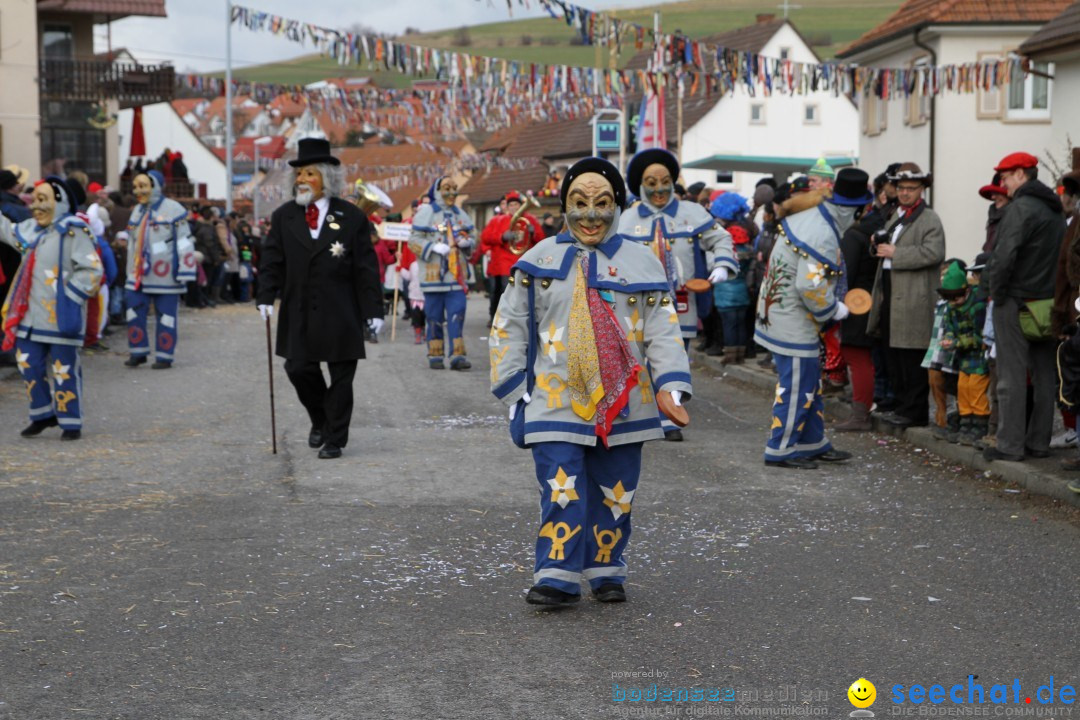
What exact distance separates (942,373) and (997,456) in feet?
3.55

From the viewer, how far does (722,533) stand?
7.85 metres

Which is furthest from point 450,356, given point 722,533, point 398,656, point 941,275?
point 398,656

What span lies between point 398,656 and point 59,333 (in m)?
6.40

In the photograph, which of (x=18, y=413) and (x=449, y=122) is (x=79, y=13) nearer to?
(x=449, y=122)

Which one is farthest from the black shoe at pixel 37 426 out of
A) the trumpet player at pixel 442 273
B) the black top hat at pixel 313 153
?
the trumpet player at pixel 442 273

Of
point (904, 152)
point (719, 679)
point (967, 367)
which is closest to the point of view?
point (719, 679)

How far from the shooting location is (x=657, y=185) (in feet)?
36.2

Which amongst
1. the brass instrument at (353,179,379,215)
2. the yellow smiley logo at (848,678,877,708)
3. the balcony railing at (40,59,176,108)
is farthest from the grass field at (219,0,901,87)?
the yellow smiley logo at (848,678,877,708)

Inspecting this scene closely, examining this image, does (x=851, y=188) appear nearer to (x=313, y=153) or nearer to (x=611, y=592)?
(x=313, y=153)

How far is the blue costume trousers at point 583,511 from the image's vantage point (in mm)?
6219

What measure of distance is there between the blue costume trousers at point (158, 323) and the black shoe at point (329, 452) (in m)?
6.73

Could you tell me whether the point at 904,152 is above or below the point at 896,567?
above

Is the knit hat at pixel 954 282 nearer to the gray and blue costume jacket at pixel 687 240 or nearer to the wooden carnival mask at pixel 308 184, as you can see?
the gray and blue costume jacket at pixel 687 240

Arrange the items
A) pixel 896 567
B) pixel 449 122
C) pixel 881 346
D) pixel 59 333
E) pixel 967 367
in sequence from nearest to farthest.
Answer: pixel 896 567
pixel 967 367
pixel 59 333
pixel 881 346
pixel 449 122
